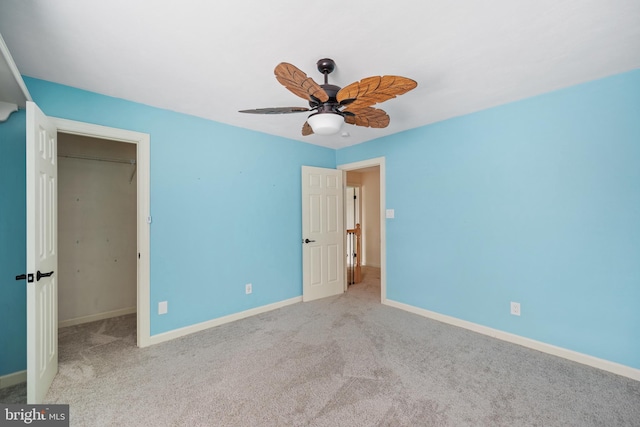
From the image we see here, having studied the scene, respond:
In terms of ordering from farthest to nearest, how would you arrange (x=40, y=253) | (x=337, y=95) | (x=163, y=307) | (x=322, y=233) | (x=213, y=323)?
1. (x=322, y=233)
2. (x=213, y=323)
3. (x=163, y=307)
4. (x=40, y=253)
5. (x=337, y=95)

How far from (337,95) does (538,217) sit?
2.24m

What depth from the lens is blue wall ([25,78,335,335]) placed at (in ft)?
8.63

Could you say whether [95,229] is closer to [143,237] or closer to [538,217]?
[143,237]

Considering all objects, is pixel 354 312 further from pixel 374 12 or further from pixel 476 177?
pixel 374 12

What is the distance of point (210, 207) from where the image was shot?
3072 millimetres

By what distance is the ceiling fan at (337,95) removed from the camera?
57.8 inches

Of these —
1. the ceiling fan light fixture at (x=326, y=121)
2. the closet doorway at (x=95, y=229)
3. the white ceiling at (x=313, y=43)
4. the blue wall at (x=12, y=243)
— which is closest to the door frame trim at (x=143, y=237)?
the white ceiling at (x=313, y=43)

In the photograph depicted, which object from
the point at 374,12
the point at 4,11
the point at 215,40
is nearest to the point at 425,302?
A: the point at 374,12

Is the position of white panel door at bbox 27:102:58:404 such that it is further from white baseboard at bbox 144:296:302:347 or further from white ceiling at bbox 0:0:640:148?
white baseboard at bbox 144:296:302:347

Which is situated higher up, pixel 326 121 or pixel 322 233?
pixel 326 121

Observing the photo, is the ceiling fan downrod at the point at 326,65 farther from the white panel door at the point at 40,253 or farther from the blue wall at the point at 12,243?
the blue wall at the point at 12,243

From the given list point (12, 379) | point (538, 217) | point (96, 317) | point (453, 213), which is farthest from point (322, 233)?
point (12, 379)

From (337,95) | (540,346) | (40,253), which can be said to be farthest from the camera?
(540,346)

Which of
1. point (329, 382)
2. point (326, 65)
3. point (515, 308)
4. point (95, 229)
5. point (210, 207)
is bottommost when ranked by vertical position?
point (329, 382)
